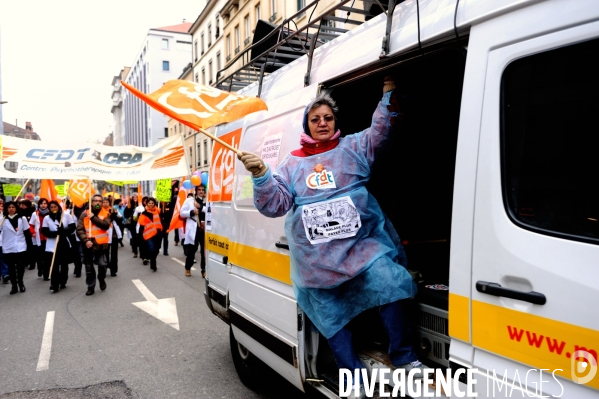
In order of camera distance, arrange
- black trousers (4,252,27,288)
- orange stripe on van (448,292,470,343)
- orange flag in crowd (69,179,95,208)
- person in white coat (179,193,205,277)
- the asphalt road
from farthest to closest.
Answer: orange flag in crowd (69,179,95,208) < person in white coat (179,193,205,277) < black trousers (4,252,27,288) < the asphalt road < orange stripe on van (448,292,470,343)

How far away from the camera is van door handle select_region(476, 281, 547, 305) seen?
173cm

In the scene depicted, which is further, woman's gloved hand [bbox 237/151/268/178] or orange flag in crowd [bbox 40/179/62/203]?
orange flag in crowd [bbox 40/179/62/203]

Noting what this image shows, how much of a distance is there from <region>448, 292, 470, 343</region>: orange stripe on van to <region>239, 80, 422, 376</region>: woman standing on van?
0.59 meters

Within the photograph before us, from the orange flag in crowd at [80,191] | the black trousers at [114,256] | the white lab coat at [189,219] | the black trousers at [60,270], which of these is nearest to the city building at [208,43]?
the orange flag in crowd at [80,191]

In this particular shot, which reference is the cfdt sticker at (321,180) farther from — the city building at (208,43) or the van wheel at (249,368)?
the city building at (208,43)

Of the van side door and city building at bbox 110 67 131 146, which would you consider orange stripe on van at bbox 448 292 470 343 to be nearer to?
the van side door

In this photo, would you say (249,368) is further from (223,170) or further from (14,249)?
(14,249)

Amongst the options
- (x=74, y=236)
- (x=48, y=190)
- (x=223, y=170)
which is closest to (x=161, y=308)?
(x=223, y=170)

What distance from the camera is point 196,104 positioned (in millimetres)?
3146

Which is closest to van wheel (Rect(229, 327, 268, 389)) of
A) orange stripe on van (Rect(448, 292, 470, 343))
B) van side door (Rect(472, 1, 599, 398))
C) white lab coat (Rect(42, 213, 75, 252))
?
orange stripe on van (Rect(448, 292, 470, 343))

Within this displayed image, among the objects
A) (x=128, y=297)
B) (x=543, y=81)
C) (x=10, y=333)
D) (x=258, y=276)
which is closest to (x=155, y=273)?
(x=128, y=297)

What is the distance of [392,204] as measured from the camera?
376 centimetres

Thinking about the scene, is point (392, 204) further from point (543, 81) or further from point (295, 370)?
point (543, 81)

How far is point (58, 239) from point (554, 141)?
1031cm
